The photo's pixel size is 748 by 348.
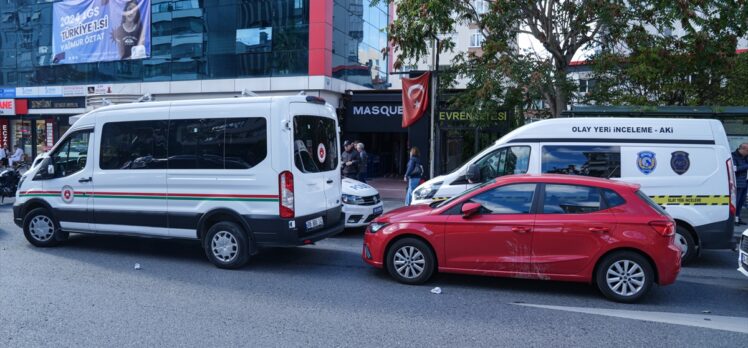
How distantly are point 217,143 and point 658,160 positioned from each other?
6342mm

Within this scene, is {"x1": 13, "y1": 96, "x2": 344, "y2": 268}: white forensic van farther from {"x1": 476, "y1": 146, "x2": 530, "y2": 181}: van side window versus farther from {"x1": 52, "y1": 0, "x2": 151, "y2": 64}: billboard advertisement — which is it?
{"x1": 52, "y1": 0, "x2": 151, "y2": 64}: billboard advertisement

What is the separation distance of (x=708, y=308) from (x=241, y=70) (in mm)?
19896

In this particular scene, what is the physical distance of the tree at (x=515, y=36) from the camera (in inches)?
527

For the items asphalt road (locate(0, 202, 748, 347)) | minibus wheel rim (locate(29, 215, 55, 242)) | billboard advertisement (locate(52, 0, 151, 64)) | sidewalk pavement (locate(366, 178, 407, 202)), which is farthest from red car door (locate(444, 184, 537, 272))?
billboard advertisement (locate(52, 0, 151, 64))

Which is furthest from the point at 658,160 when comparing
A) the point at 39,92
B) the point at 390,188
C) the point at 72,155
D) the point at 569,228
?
the point at 39,92

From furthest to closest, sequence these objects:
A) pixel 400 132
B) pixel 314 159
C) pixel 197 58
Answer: pixel 197 58 < pixel 400 132 < pixel 314 159

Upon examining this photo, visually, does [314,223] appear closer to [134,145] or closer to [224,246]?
[224,246]

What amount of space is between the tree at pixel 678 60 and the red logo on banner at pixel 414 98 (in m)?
4.78

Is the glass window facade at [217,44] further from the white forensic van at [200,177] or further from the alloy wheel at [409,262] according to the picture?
the alloy wheel at [409,262]

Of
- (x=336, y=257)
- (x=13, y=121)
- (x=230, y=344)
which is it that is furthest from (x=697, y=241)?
(x=13, y=121)

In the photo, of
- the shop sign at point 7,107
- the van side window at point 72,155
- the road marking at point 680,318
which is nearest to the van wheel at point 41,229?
the van side window at point 72,155

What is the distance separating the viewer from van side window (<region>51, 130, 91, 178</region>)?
848 centimetres

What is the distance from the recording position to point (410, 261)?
6.85m

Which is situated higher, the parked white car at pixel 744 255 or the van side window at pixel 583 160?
the van side window at pixel 583 160
